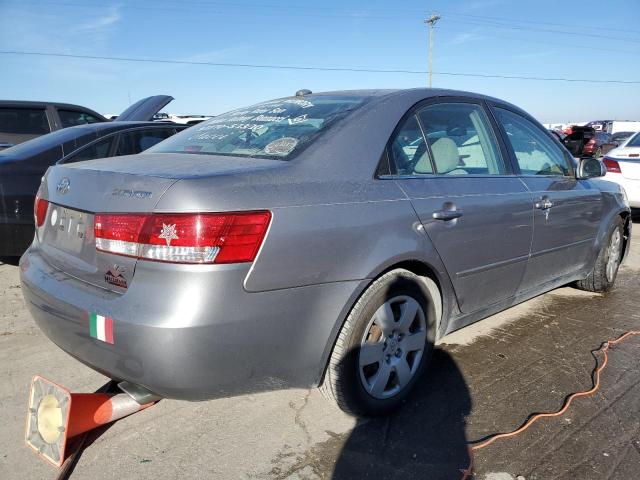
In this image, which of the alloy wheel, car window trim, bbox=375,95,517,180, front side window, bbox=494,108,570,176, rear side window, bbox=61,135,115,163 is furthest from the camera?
rear side window, bbox=61,135,115,163

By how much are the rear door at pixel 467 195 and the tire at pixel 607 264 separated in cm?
155

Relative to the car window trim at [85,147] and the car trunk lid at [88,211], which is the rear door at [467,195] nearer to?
the car trunk lid at [88,211]

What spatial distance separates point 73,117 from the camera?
8.07 m

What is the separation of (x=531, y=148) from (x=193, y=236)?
2765 millimetres

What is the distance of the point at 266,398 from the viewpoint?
2900 mm

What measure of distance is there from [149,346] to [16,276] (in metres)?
3.85

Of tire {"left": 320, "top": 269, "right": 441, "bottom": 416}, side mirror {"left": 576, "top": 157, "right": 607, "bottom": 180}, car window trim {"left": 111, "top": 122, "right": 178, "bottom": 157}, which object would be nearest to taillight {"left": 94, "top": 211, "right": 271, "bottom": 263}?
tire {"left": 320, "top": 269, "right": 441, "bottom": 416}

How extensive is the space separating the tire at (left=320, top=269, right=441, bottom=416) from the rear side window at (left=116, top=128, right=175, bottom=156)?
153 inches

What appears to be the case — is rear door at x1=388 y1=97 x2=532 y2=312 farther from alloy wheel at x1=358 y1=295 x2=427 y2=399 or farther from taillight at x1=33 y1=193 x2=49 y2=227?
taillight at x1=33 y1=193 x2=49 y2=227

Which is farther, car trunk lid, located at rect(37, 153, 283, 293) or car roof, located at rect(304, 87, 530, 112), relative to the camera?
car roof, located at rect(304, 87, 530, 112)

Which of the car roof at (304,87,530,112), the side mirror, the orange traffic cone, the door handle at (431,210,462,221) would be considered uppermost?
the car roof at (304,87,530,112)

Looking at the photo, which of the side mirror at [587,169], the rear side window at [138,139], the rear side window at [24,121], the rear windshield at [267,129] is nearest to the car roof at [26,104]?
the rear side window at [24,121]

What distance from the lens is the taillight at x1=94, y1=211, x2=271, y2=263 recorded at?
195 centimetres

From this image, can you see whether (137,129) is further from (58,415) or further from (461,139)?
(58,415)
